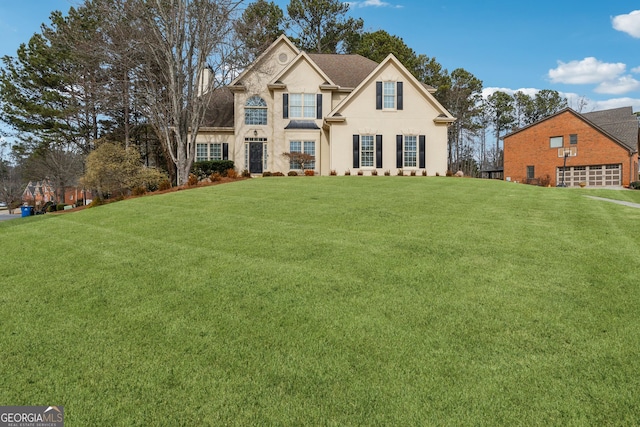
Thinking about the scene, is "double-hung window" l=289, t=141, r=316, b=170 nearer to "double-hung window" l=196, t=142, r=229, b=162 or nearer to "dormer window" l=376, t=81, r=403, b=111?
"double-hung window" l=196, t=142, r=229, b=162

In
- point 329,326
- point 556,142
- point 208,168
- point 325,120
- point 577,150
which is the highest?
point 556,142

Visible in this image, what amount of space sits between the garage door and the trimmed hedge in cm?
3417

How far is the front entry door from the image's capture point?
24.2 meters

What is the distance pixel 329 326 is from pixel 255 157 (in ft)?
70.8

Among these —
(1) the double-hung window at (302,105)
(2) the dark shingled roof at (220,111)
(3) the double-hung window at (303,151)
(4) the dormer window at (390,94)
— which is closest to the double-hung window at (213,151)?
(2) the dark shingled roof at (220,111)

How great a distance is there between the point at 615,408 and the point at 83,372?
425cm

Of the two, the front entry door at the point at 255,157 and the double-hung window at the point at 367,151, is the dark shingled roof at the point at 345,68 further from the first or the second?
the front entry door at the point at 255,157

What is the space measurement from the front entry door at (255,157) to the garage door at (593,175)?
3158 centimetres

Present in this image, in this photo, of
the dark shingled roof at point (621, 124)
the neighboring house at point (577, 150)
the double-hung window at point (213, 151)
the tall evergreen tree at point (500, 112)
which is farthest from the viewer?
the tall evergreen tree at point (500, 112)

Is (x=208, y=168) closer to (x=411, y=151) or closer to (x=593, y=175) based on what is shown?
(x=411, y=151)

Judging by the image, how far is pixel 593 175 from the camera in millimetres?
35375

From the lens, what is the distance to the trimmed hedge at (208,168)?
2211 cm

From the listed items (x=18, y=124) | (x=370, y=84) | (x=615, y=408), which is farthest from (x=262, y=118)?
(x=615, y=408)

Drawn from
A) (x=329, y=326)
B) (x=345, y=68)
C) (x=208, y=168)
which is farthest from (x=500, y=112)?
(x=329, y=326)
